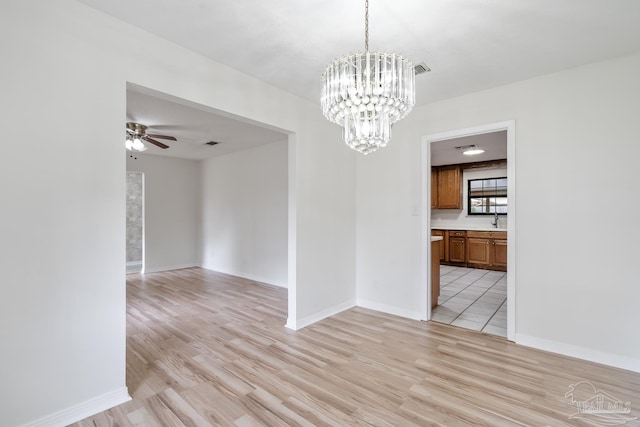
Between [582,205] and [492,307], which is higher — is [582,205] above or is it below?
above

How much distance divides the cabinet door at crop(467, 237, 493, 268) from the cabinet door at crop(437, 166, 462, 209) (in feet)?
3.36

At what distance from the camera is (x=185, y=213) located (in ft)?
23.2

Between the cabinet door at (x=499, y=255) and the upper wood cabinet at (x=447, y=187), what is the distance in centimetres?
132

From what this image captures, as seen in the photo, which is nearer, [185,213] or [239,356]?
[239,356]

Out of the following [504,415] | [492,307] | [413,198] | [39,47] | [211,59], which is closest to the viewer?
[39,47]

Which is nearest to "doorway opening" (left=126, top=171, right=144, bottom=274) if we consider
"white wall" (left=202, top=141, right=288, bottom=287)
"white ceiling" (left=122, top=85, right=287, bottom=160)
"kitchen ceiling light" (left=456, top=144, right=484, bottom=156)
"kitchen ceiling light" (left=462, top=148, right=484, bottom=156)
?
"white ceiling" (left=122, top=85, right=287, bottom=160)

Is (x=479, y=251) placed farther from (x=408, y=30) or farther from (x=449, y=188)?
(x=408, y=30)

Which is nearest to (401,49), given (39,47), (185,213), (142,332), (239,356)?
(39,47)

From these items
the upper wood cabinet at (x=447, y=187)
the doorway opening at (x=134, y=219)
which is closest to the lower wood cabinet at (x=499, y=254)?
the upper wood cabinet at (x=447, y=187)

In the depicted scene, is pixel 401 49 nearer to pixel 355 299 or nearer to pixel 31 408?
pixel 355 299

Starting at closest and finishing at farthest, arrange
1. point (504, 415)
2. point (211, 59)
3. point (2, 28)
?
point (2, 28)
point (504, 415)
point (211, 59)

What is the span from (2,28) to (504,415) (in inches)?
151

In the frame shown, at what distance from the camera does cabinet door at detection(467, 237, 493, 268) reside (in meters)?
6.62

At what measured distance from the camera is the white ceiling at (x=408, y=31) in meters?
1.89
